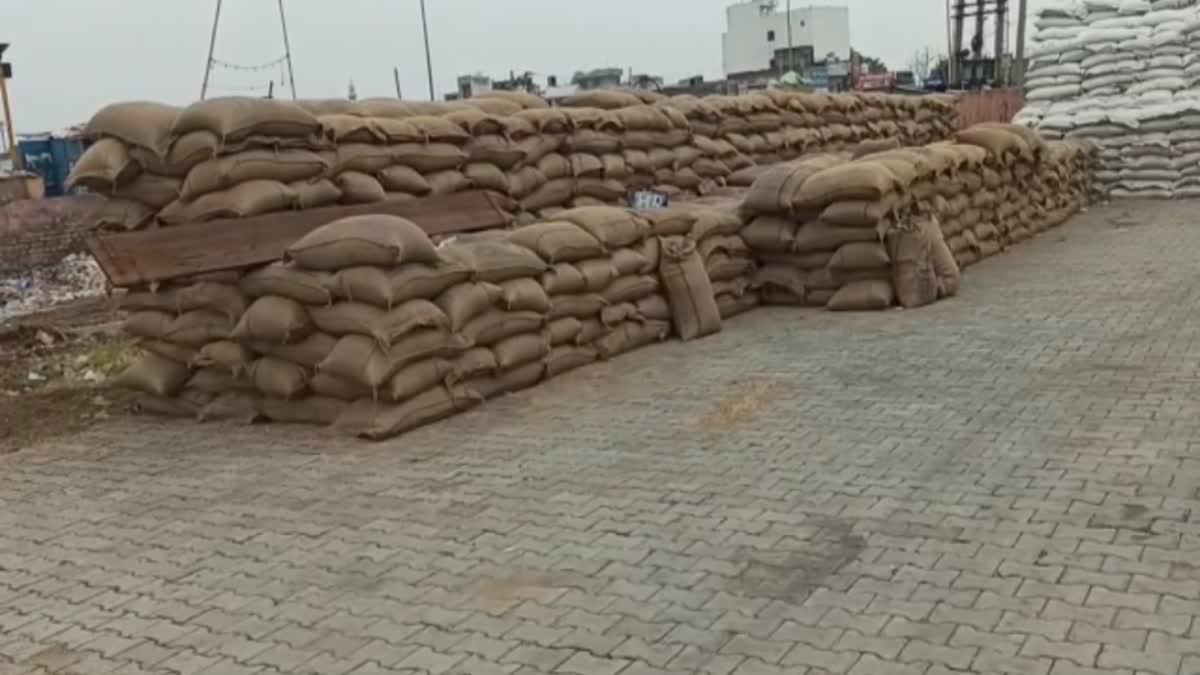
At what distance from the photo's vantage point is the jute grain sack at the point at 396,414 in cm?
533

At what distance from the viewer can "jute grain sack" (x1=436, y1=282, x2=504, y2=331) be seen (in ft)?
18.3

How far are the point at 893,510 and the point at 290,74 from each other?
423 inches

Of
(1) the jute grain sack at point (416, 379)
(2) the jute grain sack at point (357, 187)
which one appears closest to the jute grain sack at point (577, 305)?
(1) the jute grain sack at point (416, 379)

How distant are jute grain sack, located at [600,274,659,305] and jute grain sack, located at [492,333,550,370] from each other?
0.74 meters

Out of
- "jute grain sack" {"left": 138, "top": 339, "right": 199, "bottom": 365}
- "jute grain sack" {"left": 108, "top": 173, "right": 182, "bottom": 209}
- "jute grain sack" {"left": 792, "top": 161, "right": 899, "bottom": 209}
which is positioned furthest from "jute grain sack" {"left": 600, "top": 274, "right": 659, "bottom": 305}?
"jute grain sack" {"left": 108, "top": 173, "right": 182, "bottom": 209}

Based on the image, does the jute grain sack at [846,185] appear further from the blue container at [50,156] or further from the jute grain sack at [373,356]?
the blue container at [50,156]

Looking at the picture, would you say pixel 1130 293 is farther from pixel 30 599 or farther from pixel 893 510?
pixel 30 599

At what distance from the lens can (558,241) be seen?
6508mm

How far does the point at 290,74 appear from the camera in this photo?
12914 mm

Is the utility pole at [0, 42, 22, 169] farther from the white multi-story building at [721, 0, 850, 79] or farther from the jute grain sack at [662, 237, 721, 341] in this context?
the white multi-story building at [721, 0, 850, 79]

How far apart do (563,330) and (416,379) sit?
4.16ft

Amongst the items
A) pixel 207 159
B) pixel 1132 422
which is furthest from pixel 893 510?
pixel 207 159

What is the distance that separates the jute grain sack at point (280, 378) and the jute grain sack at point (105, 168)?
51.1 inches

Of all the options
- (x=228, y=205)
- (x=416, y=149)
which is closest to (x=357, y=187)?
(x=416, y=149)
